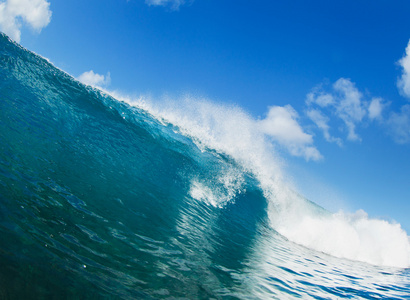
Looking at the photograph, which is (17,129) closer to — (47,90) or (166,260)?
(166,260)

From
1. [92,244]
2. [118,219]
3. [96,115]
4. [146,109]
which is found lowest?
[92,244]

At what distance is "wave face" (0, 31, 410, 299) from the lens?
283 centimetres

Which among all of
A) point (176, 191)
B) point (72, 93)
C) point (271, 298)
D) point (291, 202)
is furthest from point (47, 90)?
point (291, 202)

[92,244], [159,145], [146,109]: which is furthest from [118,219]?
[146,109]

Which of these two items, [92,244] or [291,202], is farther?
[291,202]

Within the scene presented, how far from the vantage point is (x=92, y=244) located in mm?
3326

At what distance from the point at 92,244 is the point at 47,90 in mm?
13558

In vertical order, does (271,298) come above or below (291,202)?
below

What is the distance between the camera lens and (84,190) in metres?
5.29

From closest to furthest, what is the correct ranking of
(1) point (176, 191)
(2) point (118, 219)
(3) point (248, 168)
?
1. (2) point (118, 219)
2. (1) point (176, 191)
3. (3) point (248, 168)

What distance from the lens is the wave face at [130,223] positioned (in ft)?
9.28

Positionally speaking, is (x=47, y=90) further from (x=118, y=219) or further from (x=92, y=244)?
(x=92, y=244)

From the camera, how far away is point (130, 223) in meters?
4.66

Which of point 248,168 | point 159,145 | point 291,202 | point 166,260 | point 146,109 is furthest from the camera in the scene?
point 146,109
